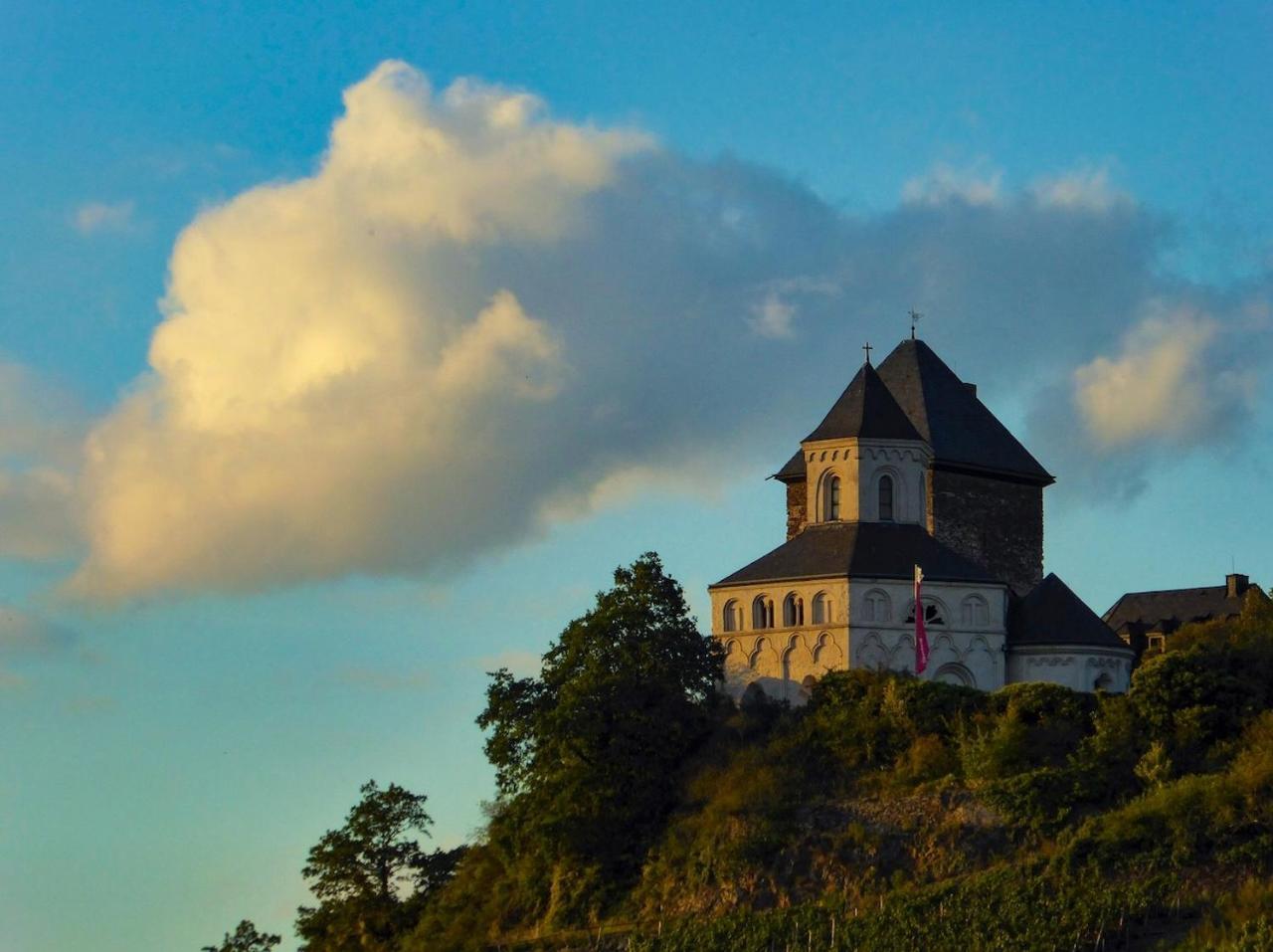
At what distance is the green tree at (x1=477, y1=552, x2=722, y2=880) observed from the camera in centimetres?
8056

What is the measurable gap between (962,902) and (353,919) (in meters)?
21.1

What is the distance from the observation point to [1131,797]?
250ft

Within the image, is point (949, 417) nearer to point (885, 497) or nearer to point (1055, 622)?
point (885, 497)

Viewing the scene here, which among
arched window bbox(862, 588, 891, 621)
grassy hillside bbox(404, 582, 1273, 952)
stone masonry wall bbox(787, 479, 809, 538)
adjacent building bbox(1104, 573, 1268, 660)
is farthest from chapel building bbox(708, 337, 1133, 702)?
adjacent building bbox(1104, 573, 1268, 660)

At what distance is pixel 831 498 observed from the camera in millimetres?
94625

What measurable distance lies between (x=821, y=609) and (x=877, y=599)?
6.07 ft

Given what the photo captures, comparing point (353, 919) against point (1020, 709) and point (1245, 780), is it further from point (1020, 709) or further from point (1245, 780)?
point (1245, 780)

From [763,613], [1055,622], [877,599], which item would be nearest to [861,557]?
[877,599]

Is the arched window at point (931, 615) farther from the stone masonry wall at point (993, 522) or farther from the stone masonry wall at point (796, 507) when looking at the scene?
the stone masonry wall at point (796, 507)

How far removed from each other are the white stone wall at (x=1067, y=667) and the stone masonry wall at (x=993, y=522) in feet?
34.1

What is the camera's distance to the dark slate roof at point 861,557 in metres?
90.8

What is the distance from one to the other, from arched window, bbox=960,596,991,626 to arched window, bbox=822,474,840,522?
5.90 meters

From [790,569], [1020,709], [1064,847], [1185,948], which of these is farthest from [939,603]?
[1185,948]

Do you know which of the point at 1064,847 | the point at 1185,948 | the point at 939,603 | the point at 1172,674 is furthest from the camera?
the point at 939,603
